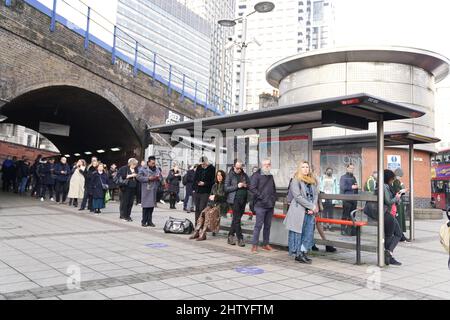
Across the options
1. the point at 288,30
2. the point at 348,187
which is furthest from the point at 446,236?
the point at 288,30

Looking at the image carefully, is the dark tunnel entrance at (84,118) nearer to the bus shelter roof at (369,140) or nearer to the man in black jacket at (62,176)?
the man in black jacket at (62,176)

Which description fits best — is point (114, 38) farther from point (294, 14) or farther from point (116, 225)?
point (294, 14)

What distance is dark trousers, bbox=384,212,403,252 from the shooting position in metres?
7.30

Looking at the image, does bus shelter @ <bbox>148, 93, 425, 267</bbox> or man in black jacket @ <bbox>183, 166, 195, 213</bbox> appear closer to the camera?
bus shelter @ <bbox>148, 93, 425, 267</bbox>

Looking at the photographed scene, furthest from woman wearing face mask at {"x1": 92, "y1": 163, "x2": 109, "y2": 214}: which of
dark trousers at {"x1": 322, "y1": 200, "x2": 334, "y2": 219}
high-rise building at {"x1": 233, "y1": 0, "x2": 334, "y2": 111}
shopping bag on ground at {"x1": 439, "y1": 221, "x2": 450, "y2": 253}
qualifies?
high-rise building at {"x1": 233, "y1": 0, "x2": 334, "y2": 111}

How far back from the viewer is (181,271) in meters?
6.05

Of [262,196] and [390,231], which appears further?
[262,196]

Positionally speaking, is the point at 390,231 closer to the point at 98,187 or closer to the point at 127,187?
the point at 127,187

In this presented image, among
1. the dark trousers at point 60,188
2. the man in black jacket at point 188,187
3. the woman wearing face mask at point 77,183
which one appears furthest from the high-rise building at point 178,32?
the woman wearing face mask at point 77,183

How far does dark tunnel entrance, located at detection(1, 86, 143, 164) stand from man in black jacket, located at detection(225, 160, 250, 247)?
9750 mm

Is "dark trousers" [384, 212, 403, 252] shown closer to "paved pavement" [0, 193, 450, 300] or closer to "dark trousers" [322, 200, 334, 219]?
"paved pavement" [0, 193, 450, 300]

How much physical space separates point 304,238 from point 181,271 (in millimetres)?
2403

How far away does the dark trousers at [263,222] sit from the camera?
800 cm

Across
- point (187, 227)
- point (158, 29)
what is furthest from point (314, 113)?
point (158, 29)
